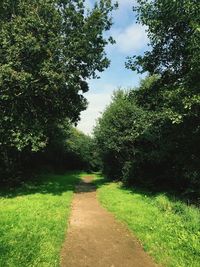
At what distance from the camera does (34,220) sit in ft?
44.5

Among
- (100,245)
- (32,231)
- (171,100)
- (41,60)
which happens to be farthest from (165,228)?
(41,60)

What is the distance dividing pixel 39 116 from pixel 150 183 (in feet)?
34.6

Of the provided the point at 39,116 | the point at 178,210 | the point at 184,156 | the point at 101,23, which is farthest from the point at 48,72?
the point at 178,210

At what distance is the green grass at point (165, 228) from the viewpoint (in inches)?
372

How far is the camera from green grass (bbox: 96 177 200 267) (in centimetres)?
946

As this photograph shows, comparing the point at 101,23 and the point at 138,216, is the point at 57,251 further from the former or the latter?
the point at 101,23

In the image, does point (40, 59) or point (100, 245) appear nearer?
point (100, 245)

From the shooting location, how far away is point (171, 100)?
18.0m

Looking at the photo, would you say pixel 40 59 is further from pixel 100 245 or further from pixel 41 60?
pixel 100 245

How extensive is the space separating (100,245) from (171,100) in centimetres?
1007

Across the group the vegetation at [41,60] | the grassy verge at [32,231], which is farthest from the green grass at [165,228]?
the vegetation at [41,60]

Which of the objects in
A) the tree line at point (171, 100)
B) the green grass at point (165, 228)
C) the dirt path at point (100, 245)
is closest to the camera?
the dirt path at point (100, 245)

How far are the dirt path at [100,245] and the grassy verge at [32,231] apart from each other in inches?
15.9

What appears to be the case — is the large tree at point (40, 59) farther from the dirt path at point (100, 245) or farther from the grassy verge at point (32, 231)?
the dirt path at point (100, 245)
